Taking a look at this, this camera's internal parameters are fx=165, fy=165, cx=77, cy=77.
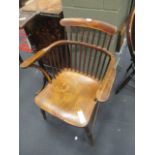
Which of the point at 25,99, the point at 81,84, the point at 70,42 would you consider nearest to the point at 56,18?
the point at 70,42

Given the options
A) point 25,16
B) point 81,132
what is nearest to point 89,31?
point 25,16

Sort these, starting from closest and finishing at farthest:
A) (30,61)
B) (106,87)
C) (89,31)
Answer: (106,87), (30,61), (89,31)

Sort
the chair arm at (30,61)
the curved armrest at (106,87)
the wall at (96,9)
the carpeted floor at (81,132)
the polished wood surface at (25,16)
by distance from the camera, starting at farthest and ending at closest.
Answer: the polished wood surface at (25,16)
the carpeted floor at (81,132)
the wall at (96,9)
the chair arm at (30,61)
the curved armrest at (106,87)

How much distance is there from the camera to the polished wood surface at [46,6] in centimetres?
148

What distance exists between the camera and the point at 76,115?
1.05 metres

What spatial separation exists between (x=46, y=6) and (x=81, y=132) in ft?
3.91

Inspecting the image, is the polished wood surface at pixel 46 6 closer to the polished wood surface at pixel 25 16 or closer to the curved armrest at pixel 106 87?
the polished wood surface at pixel 25 16

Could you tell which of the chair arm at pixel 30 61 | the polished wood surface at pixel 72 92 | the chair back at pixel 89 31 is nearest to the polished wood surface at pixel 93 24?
the chair back at pixel 89 31

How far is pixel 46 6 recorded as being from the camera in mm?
1561

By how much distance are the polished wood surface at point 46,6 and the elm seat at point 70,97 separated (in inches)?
23.0

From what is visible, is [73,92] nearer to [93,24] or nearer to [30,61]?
[30,61]

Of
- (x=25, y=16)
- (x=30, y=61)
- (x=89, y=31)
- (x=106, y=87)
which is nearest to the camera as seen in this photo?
(x=106, y=87)

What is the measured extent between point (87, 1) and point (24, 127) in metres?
1.17

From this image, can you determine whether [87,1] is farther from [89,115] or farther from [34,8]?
[89,115]
